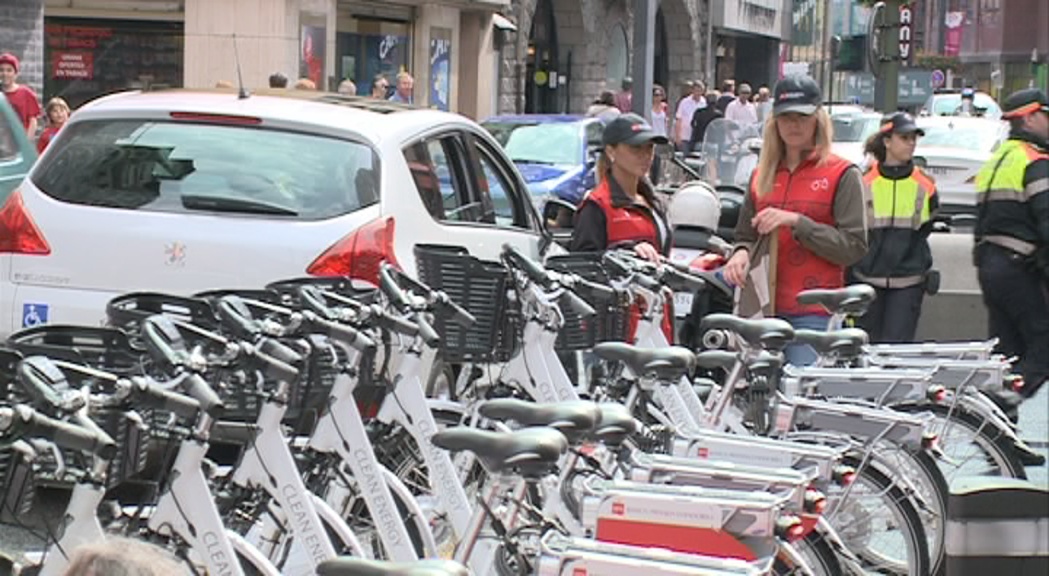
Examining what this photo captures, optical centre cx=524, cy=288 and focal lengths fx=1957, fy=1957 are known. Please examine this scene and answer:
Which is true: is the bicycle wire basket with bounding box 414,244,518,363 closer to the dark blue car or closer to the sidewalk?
the sidewalk

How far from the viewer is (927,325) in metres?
12.2

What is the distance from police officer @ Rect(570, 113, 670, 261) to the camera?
291 inches

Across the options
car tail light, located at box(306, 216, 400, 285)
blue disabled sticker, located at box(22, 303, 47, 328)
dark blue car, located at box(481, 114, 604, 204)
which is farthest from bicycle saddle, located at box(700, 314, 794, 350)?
dark blue car, located at box(481, 114, 604, 204)

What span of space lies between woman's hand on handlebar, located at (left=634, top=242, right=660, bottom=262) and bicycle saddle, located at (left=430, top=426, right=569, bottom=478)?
2.78m

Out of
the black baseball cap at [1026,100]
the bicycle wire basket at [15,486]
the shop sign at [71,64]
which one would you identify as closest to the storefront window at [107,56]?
the shop sign at [71,64]

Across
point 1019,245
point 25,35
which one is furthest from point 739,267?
point 25,35

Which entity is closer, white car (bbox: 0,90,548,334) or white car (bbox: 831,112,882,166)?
white car (bbox: 0,90,548,334)

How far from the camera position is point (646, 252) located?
708 centimetres

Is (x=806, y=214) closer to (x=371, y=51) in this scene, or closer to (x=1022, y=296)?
(x=1022, y=296)

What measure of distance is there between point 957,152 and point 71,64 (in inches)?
487

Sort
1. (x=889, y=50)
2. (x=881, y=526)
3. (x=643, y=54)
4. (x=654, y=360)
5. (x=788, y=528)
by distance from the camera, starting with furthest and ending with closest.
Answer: (x=643, y=54) → (x=889, y=50) → (x=881, y=526) → (x=654, y=360) → (x=788, y=528)

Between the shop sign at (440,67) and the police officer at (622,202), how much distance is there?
23.6m

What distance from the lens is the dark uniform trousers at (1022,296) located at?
30.4 feet

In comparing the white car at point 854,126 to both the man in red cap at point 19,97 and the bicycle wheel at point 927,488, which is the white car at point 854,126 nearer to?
the man in red cap at point 19,97
